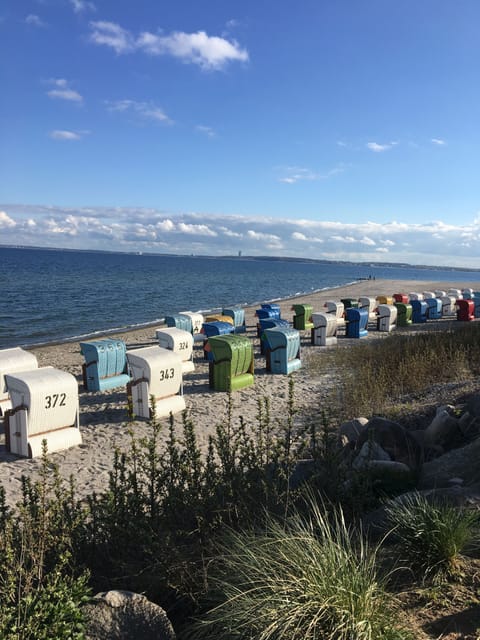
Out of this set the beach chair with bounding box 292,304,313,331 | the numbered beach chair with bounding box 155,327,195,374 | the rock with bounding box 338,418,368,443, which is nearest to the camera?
the rock with bounding box 338,418,368,443

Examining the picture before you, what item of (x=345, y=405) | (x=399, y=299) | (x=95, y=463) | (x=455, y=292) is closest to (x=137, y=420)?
(x=95, y=463)

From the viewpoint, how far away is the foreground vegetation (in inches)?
100

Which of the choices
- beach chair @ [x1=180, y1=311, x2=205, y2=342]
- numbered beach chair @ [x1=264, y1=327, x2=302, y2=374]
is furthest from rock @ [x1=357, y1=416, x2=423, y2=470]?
beach chair @ [x1=180, y1=311, x2=205, y2=342]

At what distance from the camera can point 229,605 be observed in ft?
9.00

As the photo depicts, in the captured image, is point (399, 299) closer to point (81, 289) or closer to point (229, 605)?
point (229, 605)

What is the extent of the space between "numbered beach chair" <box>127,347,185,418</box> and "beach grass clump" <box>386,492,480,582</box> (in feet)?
22.1

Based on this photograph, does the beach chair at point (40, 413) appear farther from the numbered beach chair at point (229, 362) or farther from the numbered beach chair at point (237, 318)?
the numbered beach chair at point (237, 318)

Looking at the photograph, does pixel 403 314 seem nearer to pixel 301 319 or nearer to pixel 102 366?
pixel 301 319

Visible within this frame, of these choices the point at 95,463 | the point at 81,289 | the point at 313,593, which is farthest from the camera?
the point at 81,289

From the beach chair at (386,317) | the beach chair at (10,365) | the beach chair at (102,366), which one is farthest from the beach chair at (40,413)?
the beach chair at (386,317)

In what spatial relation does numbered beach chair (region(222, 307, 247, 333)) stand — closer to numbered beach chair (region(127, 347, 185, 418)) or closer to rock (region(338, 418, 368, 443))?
numbered beach chair (region(127, 347, 185, 418))

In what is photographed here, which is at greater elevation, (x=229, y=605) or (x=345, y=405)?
(x=229, y=605)

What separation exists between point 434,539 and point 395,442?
330cm

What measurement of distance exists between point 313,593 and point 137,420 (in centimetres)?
778
